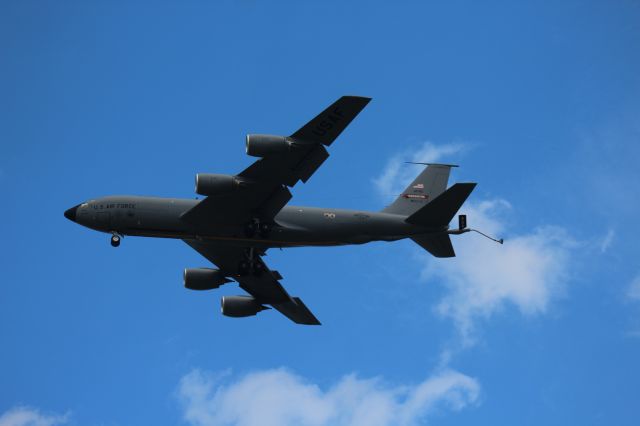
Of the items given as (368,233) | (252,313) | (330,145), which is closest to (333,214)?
(368,233)

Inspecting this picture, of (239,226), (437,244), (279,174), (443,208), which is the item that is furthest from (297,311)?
(443,208)

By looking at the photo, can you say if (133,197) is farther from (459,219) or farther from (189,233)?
(459,219)

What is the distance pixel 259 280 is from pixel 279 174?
11.2 meters

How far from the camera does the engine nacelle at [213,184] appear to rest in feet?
189

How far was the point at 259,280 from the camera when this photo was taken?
2638 inches

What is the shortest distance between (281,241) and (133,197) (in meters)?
8.62

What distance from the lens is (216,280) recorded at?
6581 centimetres

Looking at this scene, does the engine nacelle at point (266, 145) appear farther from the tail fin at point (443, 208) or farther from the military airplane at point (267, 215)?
the tail fin at point (443, 208)

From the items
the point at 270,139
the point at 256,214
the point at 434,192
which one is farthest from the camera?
the point at 434,192

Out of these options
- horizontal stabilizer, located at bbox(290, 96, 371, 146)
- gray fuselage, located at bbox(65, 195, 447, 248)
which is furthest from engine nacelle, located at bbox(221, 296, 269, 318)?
horizontal stabilizer, located at bbox(290, 96, 371, 146)

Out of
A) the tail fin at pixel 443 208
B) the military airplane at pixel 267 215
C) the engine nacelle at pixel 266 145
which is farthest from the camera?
the tail fin at pixel 443 208

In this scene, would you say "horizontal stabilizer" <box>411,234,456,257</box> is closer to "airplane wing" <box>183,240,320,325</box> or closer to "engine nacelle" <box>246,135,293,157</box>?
"airplane wing" <box>183,240,320,325</box>

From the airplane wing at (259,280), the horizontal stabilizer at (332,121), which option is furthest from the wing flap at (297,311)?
the horizontal stabilizer at (332,121)

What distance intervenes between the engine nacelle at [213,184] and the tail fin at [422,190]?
35.4 ft
